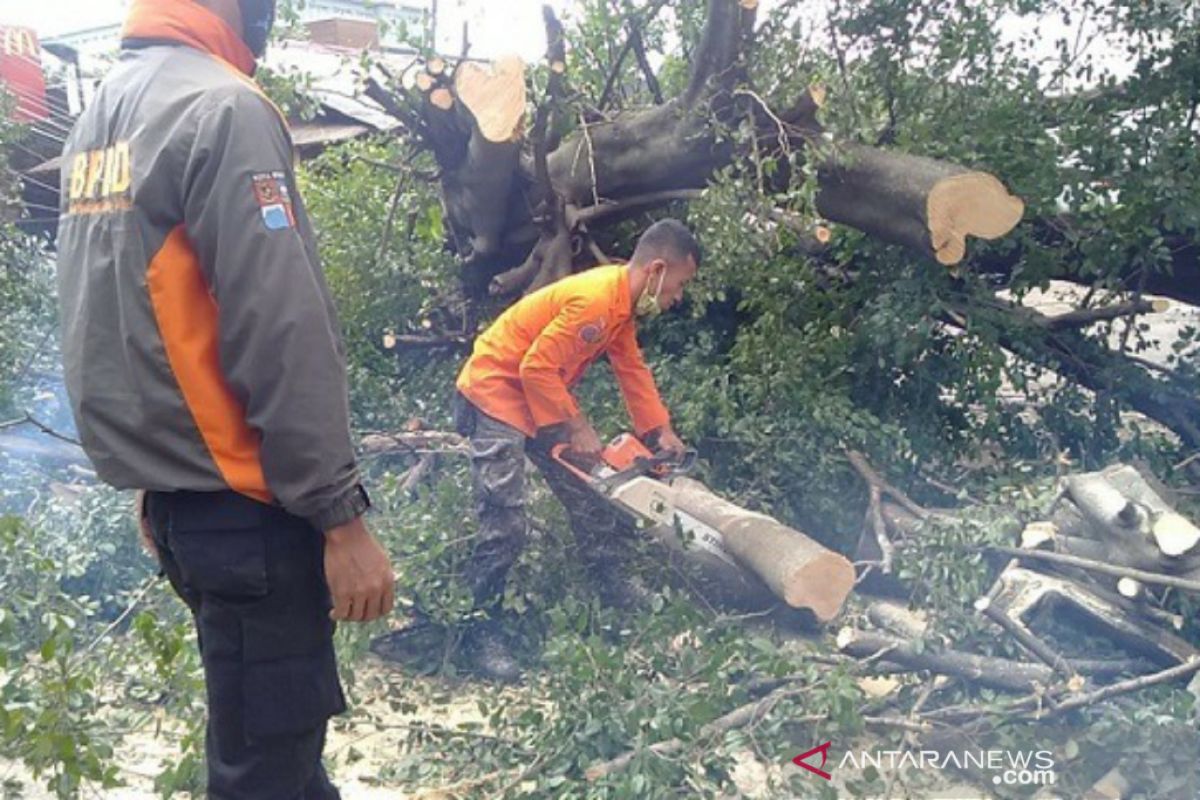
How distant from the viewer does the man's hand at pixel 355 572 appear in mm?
1741

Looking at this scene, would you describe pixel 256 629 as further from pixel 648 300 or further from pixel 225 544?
pixel 648 300

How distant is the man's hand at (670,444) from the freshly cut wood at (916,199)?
1.12 m

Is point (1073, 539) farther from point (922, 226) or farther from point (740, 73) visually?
point (740, 73)

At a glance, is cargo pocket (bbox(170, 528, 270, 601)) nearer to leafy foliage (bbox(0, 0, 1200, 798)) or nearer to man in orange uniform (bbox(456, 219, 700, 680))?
leafy foliage (bbox(0, 0, 1200, 798))

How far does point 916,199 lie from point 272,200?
2.97 metres

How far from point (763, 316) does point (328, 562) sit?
10.5ft

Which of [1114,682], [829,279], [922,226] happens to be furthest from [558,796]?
[829,279]

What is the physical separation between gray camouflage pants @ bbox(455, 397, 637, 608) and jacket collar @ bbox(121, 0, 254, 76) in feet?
7.18

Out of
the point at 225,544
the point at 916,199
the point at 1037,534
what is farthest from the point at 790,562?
the point at 225,544

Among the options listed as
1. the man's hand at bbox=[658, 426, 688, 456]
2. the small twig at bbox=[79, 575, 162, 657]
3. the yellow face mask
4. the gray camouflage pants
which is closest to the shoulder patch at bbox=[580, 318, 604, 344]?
the yellow face mask

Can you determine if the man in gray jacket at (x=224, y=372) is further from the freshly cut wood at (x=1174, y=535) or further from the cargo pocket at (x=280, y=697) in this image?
the freshly cut wood at (x=1174, y=535)

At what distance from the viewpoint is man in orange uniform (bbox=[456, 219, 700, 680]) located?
12.4ft

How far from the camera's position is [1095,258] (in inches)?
176

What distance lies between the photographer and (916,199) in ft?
13.6
